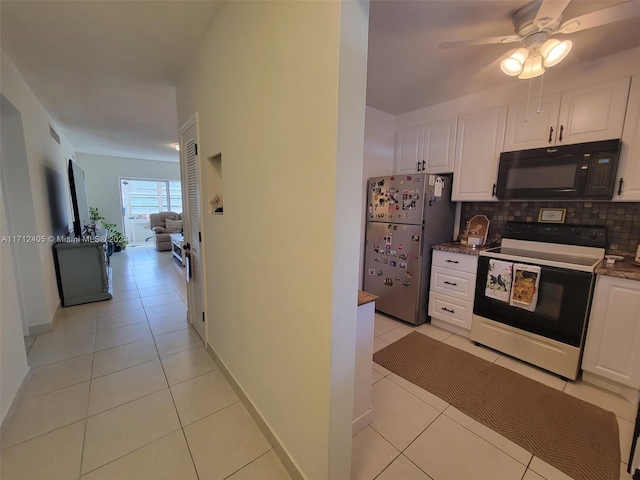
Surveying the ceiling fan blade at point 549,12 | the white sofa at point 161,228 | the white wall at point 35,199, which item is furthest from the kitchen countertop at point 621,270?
the white sofa at point 161,228

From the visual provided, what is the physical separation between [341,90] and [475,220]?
269cm

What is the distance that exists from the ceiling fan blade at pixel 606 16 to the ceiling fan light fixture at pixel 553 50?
0.07 m

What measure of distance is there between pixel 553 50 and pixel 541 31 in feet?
0.45

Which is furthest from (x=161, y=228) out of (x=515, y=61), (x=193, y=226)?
(x=515, y=61)

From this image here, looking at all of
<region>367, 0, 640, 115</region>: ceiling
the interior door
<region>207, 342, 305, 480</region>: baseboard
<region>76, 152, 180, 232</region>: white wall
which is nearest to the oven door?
<region>367, 0, 640, 115</region>: ceiling

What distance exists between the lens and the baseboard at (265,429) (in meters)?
1.28

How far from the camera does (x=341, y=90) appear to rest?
0.89 meters

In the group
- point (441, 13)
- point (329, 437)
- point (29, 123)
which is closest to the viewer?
point (329, 437)

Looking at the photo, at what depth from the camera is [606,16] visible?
1.28 metres

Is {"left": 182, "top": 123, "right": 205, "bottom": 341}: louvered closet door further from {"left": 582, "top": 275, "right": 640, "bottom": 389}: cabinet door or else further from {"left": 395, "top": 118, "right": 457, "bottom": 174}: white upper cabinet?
{"left": 582, "top": 275, "right": 640, "bottom": 389}: cabinet door

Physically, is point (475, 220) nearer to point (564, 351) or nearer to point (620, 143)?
point (620, 143)

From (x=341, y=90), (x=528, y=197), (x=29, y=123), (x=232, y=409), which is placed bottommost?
(x=232, y=409)

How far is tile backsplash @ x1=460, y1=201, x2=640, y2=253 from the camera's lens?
81.8 inches

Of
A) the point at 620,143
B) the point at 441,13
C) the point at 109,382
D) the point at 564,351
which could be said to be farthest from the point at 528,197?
the point at 109,382
